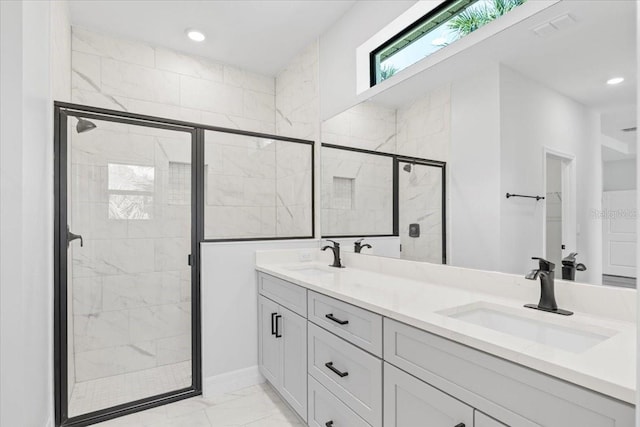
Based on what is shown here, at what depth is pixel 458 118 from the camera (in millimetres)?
1663

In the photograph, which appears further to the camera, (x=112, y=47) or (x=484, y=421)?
(x=112, y=47)

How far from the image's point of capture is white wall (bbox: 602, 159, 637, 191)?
107 cm

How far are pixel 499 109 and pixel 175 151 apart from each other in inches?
78.8

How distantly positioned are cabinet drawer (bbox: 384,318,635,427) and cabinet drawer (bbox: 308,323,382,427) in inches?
6.8

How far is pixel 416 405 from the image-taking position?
3.60 feet

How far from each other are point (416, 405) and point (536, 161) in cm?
107

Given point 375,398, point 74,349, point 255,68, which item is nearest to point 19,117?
point 74,349

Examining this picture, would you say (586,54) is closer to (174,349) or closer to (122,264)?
(122,264)

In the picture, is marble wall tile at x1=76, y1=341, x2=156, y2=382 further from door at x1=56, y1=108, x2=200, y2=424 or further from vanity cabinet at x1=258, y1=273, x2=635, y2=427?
vanity cabinet at x1=258, y1=273, x2=635, y2=427

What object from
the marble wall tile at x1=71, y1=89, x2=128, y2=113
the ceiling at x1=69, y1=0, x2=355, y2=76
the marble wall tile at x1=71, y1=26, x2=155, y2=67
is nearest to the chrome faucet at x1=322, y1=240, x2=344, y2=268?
the ceiling at x1=69, y1=0, x2=355, y2=76

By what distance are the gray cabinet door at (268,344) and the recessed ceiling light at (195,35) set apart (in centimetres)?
221

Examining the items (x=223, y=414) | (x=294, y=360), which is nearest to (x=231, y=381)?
(x=223, y=414)

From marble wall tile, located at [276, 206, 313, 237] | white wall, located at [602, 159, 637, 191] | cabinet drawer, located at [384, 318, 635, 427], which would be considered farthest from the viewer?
marble wall tile, located at [276, 206, 313, 237]

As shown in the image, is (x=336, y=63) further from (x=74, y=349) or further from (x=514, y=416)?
(x=74, y=349)
